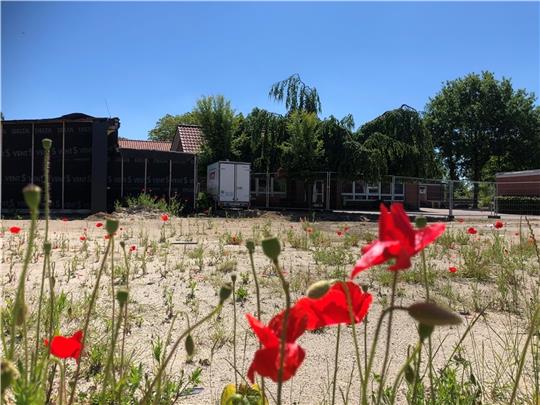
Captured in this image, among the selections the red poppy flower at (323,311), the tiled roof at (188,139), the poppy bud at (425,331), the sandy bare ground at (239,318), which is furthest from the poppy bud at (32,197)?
the tiled roof at (188,139)

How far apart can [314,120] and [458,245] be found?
14.0m

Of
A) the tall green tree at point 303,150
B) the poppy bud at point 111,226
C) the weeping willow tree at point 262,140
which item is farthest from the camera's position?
the weeping willow tree at point 262,140

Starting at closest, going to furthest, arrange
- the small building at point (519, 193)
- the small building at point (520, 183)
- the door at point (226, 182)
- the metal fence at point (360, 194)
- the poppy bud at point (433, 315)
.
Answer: the poppy bud at point (433, 315)
the door at point (226, 182)
the metal fence at point (360, 194)
the small building at point (519, 193)
the small building at point (520, 183)

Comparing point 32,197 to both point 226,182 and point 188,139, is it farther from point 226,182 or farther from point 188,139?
point 188,139

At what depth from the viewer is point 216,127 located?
72.7 feet

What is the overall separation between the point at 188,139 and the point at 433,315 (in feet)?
92.2

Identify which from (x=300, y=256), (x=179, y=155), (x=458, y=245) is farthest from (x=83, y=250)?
(x=179, y=155)

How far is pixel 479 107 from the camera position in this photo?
3581 cm

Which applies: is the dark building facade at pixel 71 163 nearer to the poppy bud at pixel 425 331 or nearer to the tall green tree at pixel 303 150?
the tall green tree at pixel 303 150

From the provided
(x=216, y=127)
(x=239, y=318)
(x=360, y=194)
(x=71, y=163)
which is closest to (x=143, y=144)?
(x=216, y=127)

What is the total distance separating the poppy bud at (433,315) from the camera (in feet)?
1.74

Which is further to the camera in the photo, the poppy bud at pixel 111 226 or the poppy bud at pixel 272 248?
the poppy bud at pixel 111 226

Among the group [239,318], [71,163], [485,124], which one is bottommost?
[239,318]

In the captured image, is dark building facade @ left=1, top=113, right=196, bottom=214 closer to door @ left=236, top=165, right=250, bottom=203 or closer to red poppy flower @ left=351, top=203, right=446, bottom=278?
door @ left=236, top=165, right=250, bottom=203
